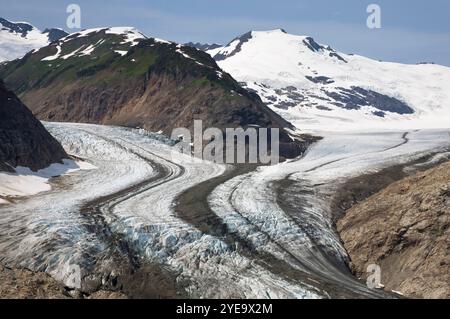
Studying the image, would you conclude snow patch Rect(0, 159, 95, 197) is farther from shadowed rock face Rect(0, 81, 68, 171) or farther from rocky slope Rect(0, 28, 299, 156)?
rocky slope Rect(0, 28, 299, 156)

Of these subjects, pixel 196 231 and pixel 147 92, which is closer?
pixel 196 231

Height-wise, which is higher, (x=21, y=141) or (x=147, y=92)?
(x=147, y=92)

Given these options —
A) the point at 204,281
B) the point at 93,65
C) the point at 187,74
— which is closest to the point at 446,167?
the point at 204,281

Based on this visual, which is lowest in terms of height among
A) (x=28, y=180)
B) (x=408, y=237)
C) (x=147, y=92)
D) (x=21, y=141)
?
(x=408, y=237)

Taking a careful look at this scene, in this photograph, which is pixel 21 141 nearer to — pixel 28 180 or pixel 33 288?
pixel 28 180

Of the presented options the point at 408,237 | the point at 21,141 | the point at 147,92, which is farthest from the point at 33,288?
the point at 147,92

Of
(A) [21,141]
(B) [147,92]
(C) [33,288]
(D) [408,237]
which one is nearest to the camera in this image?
(C) [33,288]

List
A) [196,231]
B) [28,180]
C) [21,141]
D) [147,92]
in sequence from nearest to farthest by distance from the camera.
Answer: [196,231]
[28,180]
[21,141]
[147,92]

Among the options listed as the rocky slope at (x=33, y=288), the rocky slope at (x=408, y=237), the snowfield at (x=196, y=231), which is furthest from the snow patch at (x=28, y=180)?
the rocky slope at (x=408, y=237)
